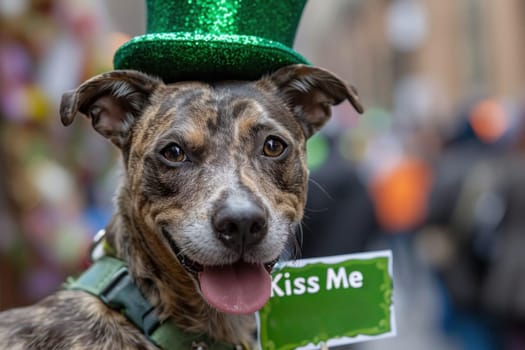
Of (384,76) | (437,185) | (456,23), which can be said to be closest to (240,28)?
(437,185)

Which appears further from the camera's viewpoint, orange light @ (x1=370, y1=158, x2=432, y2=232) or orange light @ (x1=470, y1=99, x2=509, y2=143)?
orange light @ (x1=370, y1=158, x2=432, y2=232)

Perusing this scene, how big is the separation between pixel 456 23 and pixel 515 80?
4686 mm

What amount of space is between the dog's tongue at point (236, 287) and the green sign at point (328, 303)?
0.49ft

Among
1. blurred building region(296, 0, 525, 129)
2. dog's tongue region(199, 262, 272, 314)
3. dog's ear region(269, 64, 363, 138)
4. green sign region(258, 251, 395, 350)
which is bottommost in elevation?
blurred building region(296, 0, 525, 129)

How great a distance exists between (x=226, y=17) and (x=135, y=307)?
1074mm

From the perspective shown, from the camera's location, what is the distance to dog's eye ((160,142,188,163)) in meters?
2.84

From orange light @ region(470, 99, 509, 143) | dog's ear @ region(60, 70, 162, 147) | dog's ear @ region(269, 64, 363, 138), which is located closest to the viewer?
dog's ear @ region(60, 70, 162, 147)

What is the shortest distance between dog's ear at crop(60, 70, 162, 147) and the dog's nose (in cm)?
65

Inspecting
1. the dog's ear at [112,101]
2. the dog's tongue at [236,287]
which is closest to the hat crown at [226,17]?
the dog's ear at [112,101]

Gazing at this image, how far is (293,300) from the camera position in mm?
2834

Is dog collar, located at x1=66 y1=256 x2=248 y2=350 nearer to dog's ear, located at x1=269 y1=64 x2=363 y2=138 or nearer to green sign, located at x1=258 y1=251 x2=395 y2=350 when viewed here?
green sign, located at x1=258 y1=251 x2=395 y2=350

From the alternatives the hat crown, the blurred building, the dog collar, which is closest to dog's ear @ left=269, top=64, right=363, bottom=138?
the hat crown

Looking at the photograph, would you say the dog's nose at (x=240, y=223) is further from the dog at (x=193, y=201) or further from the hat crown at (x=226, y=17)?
the hat crown at (x=226, y=17)

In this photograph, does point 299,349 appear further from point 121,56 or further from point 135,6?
point 135,6
